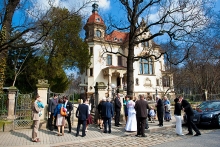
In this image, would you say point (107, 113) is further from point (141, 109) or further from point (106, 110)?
point (141, 109)

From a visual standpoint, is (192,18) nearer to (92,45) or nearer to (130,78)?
(130,78)

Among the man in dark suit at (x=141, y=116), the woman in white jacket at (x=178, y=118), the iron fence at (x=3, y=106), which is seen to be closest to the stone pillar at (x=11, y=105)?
the iron fence at (x=3, y=106)

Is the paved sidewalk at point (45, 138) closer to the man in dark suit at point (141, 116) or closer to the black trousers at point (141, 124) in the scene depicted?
the black trousers at point (141, 124)

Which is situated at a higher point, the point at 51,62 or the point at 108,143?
the point at 51,62

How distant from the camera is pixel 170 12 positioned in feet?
46.0

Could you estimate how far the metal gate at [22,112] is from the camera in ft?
34.7

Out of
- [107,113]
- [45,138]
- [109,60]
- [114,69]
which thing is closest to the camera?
[45,138]

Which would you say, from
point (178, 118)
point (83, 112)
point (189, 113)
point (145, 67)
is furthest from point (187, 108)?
point (145, 67)

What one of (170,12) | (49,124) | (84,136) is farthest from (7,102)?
(170,12)

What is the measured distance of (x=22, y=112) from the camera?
11219 mm

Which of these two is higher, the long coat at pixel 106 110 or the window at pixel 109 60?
the window at pixel 109 60

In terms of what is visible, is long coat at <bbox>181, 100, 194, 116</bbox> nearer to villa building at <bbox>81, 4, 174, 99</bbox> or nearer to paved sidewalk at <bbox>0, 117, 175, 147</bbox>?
paved sidewalk at <bbox>0, 117, 175, 147</bbox>

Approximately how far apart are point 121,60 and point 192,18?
92.8ft

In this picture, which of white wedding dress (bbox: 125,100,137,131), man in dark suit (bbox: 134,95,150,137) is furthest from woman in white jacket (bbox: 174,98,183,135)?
white wedding dress (bbox: 125,100,137,131)
